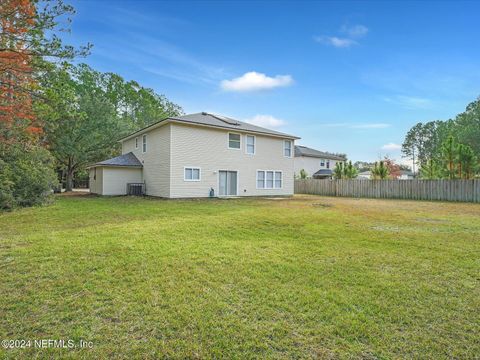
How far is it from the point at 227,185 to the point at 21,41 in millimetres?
12580

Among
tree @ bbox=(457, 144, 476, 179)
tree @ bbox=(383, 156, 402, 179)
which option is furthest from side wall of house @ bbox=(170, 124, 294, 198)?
tree @ bbox=(383, 156, 402, 179)

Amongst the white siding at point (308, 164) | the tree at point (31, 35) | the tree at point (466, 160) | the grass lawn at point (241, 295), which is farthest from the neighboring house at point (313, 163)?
the tree at point (31, 35)

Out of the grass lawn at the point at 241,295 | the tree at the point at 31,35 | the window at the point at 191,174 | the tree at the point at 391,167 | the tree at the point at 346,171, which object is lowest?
the grass lawn at the point at 241,295

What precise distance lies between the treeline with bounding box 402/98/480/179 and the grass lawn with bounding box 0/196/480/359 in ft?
51.0

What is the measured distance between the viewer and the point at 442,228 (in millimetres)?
7195

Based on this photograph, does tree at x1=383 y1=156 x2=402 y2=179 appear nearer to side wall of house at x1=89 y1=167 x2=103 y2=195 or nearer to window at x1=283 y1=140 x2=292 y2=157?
window at x1=283 y1=140 x2=292 y2=157

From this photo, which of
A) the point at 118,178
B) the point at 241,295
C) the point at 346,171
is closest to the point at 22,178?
the point at 118,178

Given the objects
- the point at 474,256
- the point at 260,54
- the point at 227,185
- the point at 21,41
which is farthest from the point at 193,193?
the point at 474,256

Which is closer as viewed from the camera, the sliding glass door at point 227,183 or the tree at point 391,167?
the sliding glass door at point 227,183

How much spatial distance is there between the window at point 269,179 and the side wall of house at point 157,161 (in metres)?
6.80

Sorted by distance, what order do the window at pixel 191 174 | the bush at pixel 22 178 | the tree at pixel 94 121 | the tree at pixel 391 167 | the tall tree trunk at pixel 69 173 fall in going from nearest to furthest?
the bush at pixel 22 178, the window at pixel 191 174, the tree at pixel 94 121, the tall tree trunk at pixel 69 173, the tree at pixel 391 167

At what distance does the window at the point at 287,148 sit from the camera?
798 inches

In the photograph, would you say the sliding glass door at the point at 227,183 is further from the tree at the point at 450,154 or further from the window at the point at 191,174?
the tree at the point at 450,154

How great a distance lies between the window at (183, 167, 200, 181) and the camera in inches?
615
